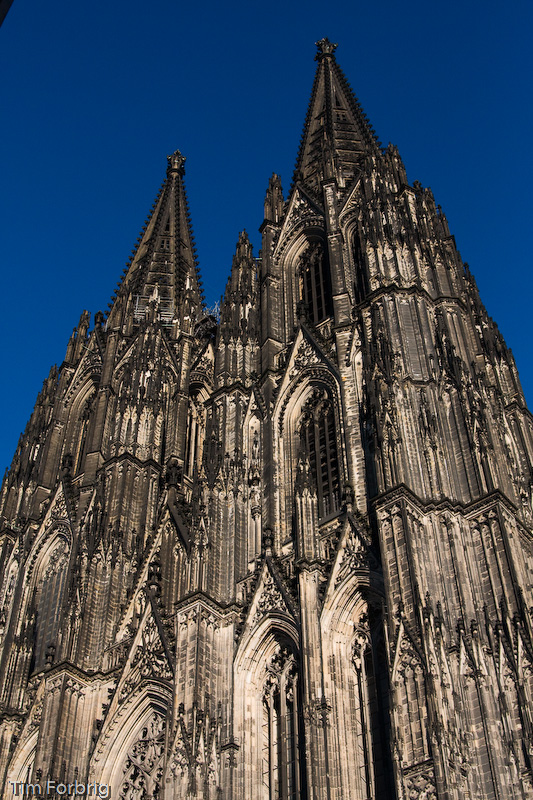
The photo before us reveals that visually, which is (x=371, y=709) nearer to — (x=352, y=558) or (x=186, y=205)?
(x=352, y=558)

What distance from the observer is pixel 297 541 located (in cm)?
2656

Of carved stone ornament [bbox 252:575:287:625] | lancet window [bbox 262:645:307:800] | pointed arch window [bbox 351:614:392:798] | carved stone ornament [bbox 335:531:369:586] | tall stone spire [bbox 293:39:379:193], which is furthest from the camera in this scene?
tall stone spire [bbox 293:39:379:193]

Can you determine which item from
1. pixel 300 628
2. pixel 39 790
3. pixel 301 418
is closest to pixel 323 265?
pixel 301 418

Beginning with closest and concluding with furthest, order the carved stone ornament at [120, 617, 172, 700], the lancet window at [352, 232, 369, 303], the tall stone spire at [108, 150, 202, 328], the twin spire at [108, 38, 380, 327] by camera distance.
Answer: the carved stone ornament at [120, 617, 172, 700]
the lancet window at [352, 232, 369, 303]
the twin spire at [108, 38, 380, 327]
the tall stone spire at [108, 150, 202, 328]

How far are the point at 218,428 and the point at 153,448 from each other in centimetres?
467

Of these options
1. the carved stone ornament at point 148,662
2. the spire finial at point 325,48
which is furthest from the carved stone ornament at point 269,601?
the spire finial at point 325,48

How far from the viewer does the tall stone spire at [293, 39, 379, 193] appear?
135 ft

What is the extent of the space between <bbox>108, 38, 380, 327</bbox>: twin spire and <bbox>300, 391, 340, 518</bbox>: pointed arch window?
1173 centimetres

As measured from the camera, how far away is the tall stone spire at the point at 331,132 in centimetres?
4116

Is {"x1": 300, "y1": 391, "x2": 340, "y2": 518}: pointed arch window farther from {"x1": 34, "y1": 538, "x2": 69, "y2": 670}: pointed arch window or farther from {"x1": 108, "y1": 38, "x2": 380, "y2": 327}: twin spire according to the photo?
{"x1": 108, "y1": 38, "x2": 380, "y2": 327}: twin spire

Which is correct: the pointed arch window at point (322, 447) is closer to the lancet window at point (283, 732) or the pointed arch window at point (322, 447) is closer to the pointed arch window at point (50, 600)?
the lancet window at point (283, 732)

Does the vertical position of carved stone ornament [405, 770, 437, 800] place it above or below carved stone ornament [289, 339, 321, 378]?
below

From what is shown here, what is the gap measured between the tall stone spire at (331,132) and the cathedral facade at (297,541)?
1.29 ft

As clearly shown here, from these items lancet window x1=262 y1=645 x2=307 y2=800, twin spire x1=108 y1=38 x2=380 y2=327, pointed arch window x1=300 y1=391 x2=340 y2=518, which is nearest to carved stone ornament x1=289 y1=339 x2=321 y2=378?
pointed arch window x1=300 y1=391 x2=340 y2=518
